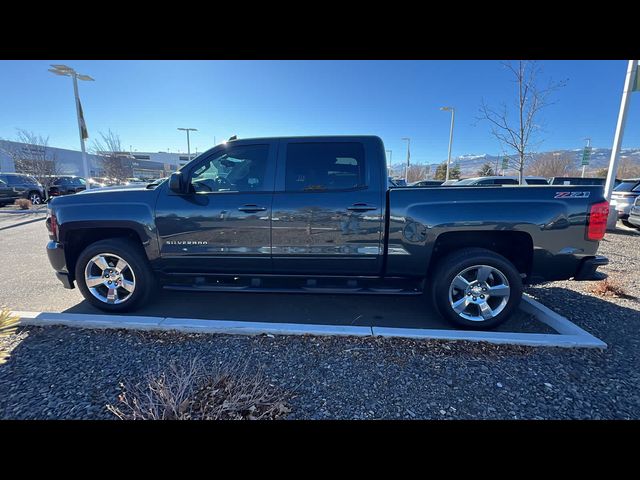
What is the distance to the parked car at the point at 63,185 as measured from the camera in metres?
18.3

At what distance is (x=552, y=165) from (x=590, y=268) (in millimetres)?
40580

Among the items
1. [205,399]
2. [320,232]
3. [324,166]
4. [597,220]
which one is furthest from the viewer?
[324,166]

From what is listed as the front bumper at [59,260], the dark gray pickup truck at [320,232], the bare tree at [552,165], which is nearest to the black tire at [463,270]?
the dark gray pickup truck at [320,232]

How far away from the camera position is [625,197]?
32.6ft

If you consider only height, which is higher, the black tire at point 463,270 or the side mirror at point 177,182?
the side mirror at point 177,182

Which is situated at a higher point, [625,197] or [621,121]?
[621,121]

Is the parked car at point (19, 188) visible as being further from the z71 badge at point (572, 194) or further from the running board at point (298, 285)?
the z71 badge at point (572, 194)

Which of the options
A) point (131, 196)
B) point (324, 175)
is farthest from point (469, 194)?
point (131, 196)

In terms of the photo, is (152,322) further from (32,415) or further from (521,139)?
(521,139)

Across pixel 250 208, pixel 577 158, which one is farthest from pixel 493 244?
pixel 577 158

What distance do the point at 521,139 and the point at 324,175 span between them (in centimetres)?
787

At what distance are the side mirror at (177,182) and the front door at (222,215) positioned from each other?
0.33 ft

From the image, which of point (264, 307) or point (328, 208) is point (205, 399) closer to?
point (264, 307)

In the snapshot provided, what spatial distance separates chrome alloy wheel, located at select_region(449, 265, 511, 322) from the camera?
317cm
